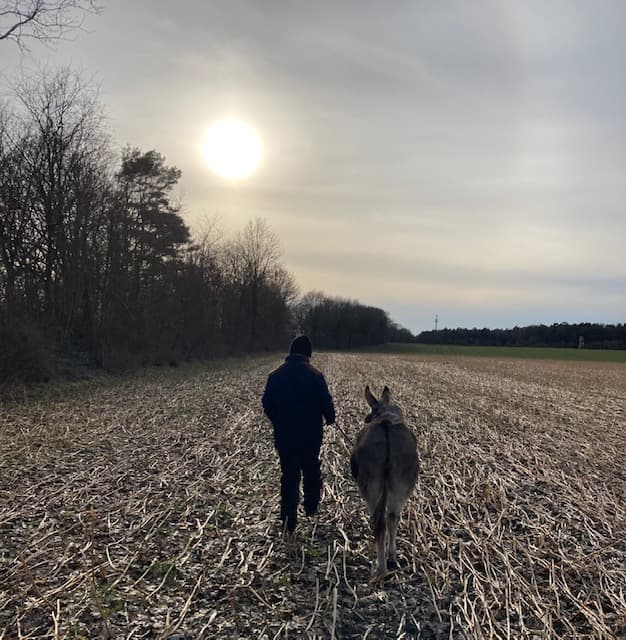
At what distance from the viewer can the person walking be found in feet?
21.9

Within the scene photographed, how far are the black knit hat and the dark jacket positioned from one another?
0.98 feet

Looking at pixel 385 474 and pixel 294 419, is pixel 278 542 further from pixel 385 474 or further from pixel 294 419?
pixel 385 474

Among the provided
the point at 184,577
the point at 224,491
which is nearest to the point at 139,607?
the point at 184,577

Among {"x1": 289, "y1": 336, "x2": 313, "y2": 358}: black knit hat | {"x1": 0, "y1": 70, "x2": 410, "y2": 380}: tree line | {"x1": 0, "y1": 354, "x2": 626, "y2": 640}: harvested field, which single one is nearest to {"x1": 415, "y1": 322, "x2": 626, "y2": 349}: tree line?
{"x1": 0, "y1": 70, "x2": 410, "y2": 380}: tree line

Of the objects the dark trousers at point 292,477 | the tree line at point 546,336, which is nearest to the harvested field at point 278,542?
the dark trousers at point 292,477

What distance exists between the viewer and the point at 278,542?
6672mm

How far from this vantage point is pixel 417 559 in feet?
20.3

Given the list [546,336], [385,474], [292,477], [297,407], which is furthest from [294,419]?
[546,336]

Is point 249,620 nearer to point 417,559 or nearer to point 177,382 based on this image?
point 417,559

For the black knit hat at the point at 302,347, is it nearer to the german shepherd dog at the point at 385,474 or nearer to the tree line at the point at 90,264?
the german shepherd dog at the point at 385,474

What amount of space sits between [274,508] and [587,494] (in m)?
4.74

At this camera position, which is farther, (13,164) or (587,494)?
(13,164)

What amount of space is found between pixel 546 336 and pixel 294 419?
103 m

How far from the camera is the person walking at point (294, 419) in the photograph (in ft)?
21.9
